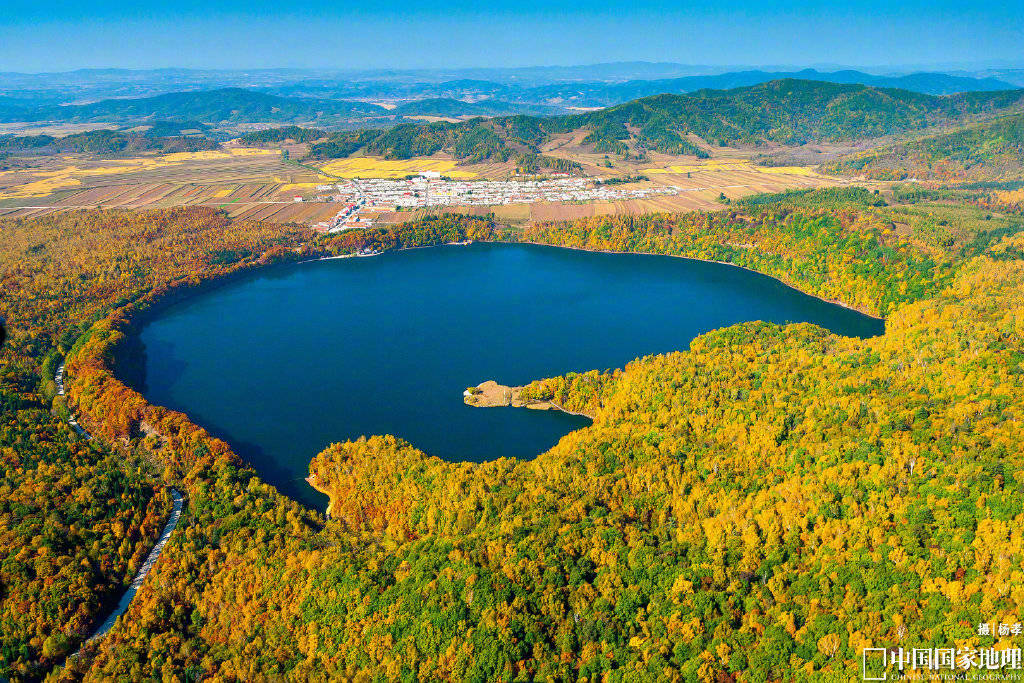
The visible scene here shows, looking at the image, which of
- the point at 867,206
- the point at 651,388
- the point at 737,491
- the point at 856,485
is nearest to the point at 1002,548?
the point at 856,485

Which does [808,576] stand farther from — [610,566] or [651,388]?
[651,388]

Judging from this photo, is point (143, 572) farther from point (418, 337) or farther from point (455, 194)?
point (455, 194)

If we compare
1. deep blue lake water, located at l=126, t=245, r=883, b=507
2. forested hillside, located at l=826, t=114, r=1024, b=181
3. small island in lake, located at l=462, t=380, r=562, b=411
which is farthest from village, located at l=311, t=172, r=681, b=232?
small island in lake, located at l=462, t=380, r=562, b=411

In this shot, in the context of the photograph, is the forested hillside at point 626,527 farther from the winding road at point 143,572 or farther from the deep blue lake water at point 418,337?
the deep blue lake water at point 418,337

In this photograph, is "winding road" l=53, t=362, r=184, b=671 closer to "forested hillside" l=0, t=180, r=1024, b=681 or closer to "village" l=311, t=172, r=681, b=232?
"forested hillside" l=0, t=180, r=1024, b=681

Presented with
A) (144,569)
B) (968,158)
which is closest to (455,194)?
Answer: (144,569)
